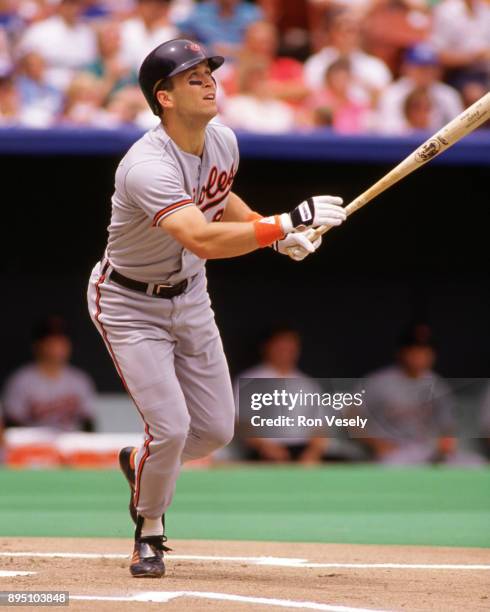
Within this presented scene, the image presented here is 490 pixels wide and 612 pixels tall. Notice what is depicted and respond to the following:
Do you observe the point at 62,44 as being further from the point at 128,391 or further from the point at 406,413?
the point at 128,391

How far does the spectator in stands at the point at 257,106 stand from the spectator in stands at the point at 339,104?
23cm

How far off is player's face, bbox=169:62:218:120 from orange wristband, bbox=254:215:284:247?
0.47 meters

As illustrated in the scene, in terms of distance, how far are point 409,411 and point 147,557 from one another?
4.83m

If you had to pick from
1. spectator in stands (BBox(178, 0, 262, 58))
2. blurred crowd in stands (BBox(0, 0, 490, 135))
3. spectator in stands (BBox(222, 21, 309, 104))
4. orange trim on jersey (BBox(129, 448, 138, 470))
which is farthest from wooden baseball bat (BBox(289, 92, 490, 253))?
spectator in stands (BBox(178, 0, 262, 58))

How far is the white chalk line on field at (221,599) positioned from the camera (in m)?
3.38

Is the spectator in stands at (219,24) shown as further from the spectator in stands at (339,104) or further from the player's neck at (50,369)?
the player's neck at (50,369)

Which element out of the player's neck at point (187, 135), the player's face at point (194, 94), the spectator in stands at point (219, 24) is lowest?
the player's neck at point (187, 135)

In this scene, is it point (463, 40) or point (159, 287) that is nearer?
point (159, 287)

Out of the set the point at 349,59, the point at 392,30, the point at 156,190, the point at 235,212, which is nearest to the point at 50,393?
the point at 349,59

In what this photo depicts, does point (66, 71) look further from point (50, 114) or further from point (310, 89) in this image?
point (310, 89)

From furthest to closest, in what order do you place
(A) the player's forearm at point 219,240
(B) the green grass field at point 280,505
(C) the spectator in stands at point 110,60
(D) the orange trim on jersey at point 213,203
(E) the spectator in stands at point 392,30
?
(E) the spectator in stands at point 392,30 < (C) the spectator in stands at point 110,60 < (B) the green grass field at point 280,505 < (D) the orange trim on jersey at point 213,203 < (A) the player's forearm at point 219,240

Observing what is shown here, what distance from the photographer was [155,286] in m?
4.12

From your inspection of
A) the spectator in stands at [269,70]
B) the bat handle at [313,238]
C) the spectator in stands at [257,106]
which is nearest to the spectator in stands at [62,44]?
the spectator in stands at [269,70]

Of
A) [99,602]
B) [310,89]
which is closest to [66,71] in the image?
[310,89]
